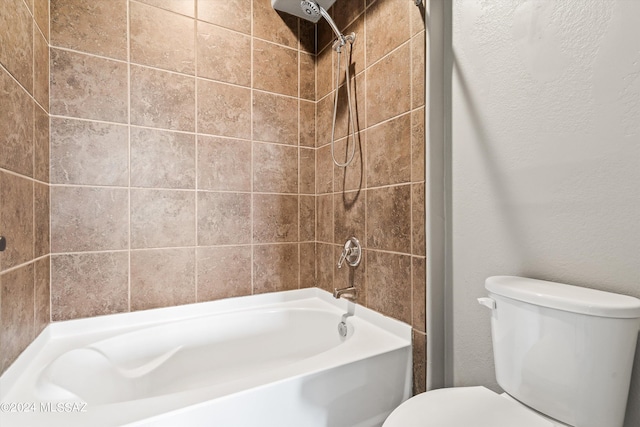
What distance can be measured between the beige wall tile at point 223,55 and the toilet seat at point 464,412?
169 cm

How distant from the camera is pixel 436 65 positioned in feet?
4.01

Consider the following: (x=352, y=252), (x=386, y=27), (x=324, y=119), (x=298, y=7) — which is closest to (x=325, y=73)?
(x=324, y=119)

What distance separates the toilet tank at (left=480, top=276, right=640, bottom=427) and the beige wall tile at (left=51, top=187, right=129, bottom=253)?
1585 mm

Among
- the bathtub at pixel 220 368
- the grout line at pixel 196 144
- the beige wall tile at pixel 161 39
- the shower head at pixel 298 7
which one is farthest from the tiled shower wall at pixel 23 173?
the shower head at pixel 298 7

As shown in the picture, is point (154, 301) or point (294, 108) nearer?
point (154, 301)

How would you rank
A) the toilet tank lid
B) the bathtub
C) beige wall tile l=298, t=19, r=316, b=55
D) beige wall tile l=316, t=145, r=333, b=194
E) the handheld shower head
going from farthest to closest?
1. beige wall tile l=298, t=19, r=316, b=55
2. beige wall tile l=316, t=145, r=333, b=194
3. the handheld shower head
4. the bathtub
5. the toilet tank lid

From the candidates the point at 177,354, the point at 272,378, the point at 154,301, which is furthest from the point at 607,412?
the point at 154,301

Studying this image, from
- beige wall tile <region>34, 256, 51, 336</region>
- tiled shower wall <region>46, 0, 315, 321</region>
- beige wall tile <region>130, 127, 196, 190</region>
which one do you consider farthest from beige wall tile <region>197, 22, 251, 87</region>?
beige wall tile <region>34, 256, 51, 336</region>

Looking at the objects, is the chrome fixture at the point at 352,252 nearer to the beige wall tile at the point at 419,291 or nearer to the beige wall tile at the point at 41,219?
the beige wall tile at the point at 419,291

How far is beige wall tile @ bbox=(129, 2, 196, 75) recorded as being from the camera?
1.47 meters

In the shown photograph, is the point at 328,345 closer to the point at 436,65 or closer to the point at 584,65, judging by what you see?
the point at 436,65

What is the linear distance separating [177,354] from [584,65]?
6.13ft

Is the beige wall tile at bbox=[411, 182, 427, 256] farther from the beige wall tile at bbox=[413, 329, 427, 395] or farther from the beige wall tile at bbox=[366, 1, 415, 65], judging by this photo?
the beige wall tile at bbox=[366, 1, 415, 65]

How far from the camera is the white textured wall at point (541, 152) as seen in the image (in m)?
0.78
